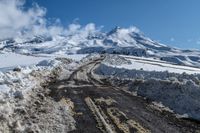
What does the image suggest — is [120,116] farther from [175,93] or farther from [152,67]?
[152,67]

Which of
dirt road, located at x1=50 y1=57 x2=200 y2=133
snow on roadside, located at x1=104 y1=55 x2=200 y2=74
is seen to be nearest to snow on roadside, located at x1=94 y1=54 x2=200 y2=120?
dirt road, located at x1=50 y1=57 x2=200 y2=133

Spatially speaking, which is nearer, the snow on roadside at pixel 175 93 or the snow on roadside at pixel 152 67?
the snow on roadside at pixel 175 93

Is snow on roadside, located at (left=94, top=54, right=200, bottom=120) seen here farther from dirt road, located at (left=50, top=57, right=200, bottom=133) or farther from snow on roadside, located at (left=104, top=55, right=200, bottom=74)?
snow on roadside, located at (left=104, top=55, right=200, bottom=74)

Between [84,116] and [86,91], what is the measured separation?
402 inches

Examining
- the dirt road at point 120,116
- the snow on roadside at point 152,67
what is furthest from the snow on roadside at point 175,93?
the snow on roadside at point 152,67

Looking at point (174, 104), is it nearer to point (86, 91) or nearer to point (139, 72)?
point (86, 91)

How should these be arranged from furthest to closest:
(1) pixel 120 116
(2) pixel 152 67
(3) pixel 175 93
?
(2) pixel 152 67
(3) pixel 175 93
(1) pixel 120 116

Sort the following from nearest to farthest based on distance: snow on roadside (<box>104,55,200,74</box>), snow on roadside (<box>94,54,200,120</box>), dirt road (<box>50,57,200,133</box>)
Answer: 1. dirt road (<box>50,57,200,133</box>)
2. snow on roadside (<box>94,54,200,120</box>)
3. snow on roadside (<box>104,55,200,74</box>)

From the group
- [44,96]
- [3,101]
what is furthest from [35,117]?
[44,96]

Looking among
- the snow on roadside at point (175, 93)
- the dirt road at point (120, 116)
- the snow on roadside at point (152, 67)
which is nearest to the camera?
the dirt road at point (120, 116)

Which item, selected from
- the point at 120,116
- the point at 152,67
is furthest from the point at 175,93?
the point at 152,67

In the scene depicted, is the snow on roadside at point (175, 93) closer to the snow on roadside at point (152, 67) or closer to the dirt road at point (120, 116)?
the dirt road at point (120, 116)

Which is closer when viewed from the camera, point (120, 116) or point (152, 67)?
point (120, 116)

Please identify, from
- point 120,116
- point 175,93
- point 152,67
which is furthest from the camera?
point 152,67
